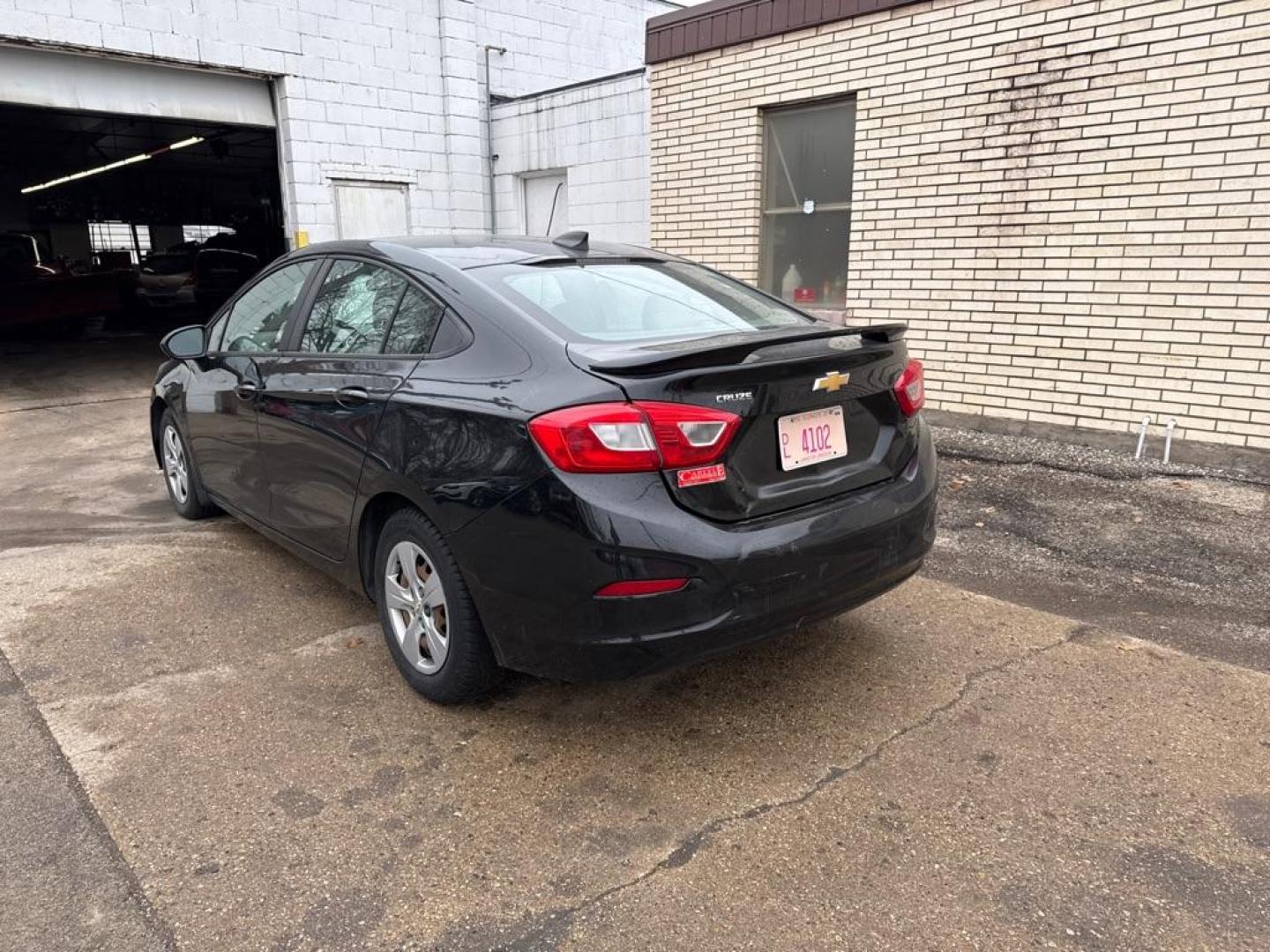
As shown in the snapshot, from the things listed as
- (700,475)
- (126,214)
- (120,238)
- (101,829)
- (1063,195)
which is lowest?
(101,829)

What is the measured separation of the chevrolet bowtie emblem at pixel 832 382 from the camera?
2.78m

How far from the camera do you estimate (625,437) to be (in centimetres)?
245

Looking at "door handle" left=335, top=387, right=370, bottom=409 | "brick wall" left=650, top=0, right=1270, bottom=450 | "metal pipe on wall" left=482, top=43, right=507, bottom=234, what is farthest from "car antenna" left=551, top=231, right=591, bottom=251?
"metal pipe on wall" left=482, top=43, right=507, bottom=234

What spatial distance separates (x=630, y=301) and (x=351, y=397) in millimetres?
1094

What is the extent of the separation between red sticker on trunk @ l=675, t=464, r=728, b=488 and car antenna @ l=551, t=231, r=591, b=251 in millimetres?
1528

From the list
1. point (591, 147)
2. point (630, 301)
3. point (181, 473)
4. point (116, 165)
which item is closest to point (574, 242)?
point (630, 301)

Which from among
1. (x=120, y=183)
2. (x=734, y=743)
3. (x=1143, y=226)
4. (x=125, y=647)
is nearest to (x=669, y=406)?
(x=734, y=743)

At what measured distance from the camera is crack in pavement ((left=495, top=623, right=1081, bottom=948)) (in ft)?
7.16

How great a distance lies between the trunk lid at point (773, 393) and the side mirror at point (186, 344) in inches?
113

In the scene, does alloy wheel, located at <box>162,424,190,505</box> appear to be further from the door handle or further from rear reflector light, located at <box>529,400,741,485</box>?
rear reflector light, located at <box>529,400,741,485</box>

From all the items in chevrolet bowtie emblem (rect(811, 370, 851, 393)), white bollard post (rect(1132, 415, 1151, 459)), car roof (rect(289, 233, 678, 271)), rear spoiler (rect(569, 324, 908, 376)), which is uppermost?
car roof (rect(289, 233, 678, 271))

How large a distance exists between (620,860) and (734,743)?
672mm

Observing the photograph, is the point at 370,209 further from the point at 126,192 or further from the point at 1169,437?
the point at 126,192

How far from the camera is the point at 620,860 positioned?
2.37m
